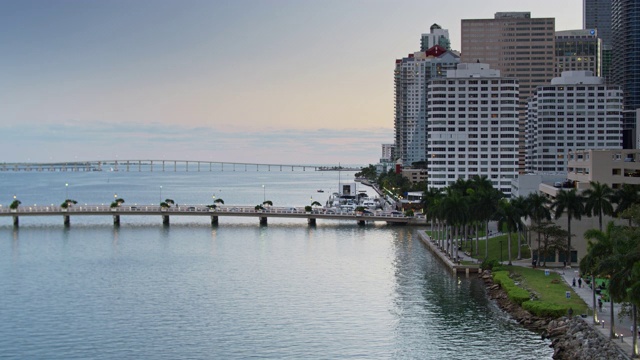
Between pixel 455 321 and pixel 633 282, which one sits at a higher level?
pixel 633 282

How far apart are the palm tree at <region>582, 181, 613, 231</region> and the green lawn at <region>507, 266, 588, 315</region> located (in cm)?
829

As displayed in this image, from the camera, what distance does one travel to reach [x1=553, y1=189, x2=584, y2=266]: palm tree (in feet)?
279

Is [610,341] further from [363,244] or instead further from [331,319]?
[363,244]

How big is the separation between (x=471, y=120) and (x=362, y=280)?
9252cm

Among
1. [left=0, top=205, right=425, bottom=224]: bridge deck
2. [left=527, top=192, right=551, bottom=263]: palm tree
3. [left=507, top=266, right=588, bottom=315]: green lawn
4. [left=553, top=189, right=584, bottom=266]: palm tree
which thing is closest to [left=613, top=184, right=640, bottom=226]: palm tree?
[left=553, top=189, right=584, bottom=266]: palm tree

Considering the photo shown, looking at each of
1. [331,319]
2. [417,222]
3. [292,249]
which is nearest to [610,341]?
[331,319]

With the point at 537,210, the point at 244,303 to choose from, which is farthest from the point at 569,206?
the point at 244,303

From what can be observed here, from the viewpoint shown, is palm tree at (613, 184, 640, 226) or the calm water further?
palm tree at (613, 184, 640, 226)

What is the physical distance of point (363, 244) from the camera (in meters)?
122

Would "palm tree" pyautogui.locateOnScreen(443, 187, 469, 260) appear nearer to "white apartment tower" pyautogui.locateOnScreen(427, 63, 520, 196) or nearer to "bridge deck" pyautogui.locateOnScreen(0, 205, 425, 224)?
"bridge deck" pyautogui.locateOnScreen(0, 205, 425, 224)

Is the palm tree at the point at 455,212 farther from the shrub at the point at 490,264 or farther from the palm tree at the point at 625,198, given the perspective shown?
the palm tree at the point at 625,198

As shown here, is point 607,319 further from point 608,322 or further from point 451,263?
point 451,263

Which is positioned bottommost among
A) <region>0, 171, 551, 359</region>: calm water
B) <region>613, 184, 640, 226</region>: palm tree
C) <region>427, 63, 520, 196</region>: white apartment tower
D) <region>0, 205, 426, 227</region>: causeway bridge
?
<region>0, 171, 551, 359</region>: calm water

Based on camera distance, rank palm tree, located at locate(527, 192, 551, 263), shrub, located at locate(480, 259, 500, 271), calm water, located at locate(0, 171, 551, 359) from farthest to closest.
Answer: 1. palm tree, located at locate(527, 192, 551, 263)
2. shrub, located at locate(480, 259, 500, 271)
3. calm water, located at locate(0, 171, 551, 359)
